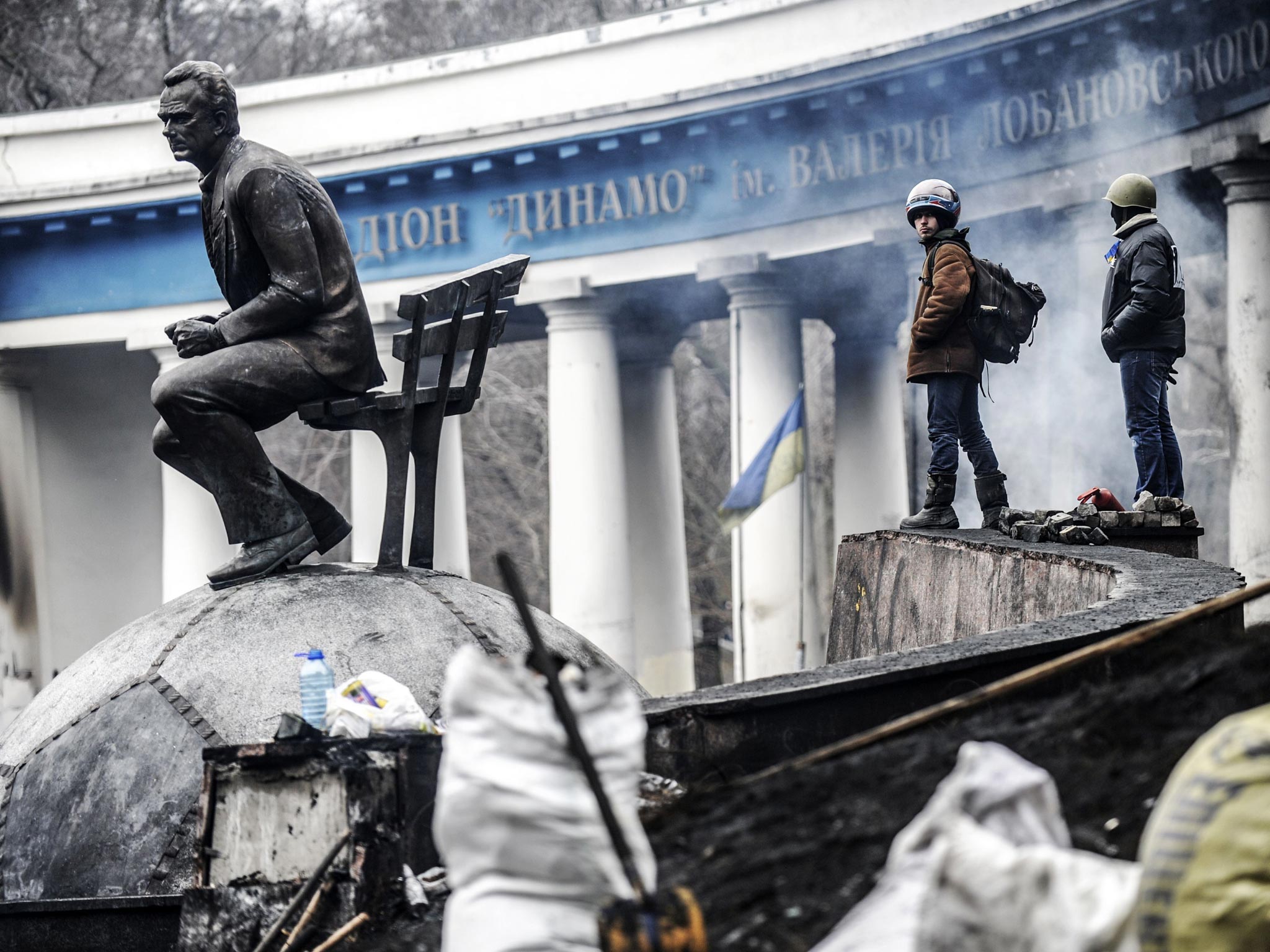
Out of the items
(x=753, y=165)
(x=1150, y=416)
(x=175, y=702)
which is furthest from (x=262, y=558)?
(x=753, y=165)

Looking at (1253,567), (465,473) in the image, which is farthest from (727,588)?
(1253,567)

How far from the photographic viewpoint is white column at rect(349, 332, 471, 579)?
1853 cm

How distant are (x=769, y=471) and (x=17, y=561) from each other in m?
9.89

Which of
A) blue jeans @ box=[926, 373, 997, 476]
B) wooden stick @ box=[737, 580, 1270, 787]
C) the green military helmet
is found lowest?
wooden stick @ box=[737, 580, 1270, 787]

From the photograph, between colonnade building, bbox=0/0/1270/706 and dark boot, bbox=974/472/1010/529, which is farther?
colonnade building, bbox=0/0/1270/706

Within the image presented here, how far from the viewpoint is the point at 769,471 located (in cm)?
1623

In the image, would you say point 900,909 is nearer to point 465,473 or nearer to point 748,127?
point 748,127

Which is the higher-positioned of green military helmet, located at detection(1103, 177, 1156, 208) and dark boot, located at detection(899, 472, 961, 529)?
green military helmet, located at detection(1103, 177, 1156, 208)

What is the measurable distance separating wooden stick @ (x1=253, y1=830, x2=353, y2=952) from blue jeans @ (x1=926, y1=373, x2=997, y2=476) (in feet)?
15.6

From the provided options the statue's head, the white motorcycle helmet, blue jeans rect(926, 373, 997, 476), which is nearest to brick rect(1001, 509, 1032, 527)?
blue jeans rect(926, 373, 997, 476)

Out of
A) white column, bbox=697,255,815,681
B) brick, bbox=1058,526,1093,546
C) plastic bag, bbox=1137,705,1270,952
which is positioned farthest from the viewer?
white column, bbox=697,255,815,681

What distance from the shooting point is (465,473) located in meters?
32.1

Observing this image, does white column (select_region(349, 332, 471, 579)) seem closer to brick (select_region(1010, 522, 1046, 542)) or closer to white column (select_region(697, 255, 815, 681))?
white column (select_region(697, 255, 815, 681))

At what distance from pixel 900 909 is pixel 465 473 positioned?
29.5 metres
